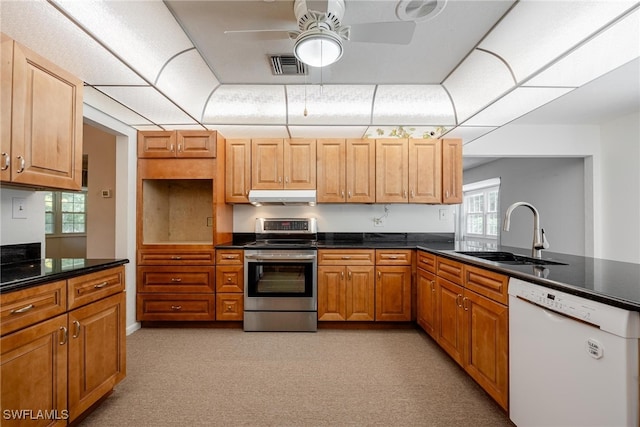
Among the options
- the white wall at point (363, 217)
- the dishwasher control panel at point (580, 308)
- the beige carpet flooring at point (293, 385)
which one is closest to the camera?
the dishwasher control panel at point (580, 308)

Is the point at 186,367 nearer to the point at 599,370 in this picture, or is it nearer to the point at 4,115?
the point at 4,115

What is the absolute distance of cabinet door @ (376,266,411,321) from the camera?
3166 mm

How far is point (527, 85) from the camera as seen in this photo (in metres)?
2.45

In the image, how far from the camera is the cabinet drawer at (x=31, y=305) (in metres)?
1.20

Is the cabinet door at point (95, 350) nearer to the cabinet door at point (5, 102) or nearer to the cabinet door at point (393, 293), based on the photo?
the cabinet door at point (5, 102)

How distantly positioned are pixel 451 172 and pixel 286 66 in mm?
2311

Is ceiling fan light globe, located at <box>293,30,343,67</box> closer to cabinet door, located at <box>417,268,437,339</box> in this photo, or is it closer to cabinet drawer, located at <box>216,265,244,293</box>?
cabinet door, located at <box>417,268,437,339</box>

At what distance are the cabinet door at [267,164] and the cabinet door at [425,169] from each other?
64.2 inches

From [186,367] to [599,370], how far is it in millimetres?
2621

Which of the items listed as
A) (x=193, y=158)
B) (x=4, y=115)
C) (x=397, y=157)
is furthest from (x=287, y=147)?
(x=4, y=115)

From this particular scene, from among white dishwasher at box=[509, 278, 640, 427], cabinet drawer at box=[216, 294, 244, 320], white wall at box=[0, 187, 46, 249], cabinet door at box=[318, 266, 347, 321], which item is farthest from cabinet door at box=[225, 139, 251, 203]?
white dishwasher at box=[509, 278, 640, 427]

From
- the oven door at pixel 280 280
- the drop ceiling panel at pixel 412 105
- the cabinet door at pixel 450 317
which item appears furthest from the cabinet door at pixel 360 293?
the drop ceiling panel at pixel 412 105

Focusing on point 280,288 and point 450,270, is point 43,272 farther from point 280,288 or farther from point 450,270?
point 450,270

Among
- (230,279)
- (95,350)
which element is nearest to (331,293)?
(230,279)
